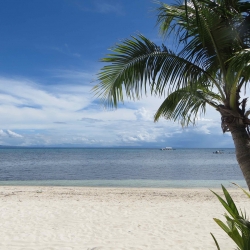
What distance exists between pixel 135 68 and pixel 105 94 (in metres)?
0.58

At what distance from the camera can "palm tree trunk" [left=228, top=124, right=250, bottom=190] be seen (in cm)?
353

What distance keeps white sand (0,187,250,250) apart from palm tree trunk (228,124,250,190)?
2.90 metres

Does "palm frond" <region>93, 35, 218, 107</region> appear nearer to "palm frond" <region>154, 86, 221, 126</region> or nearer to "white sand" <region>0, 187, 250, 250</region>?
"palm frond" <region>154, 86, 221, 126</region>

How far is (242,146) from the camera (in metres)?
3.59

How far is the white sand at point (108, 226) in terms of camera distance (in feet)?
20.0

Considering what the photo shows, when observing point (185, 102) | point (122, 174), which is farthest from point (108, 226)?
point (122, 174)

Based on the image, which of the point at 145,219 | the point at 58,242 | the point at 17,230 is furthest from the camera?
the point at 145,219

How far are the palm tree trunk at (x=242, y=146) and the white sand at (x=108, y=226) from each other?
2.90 meters

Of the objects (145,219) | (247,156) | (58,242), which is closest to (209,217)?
(145,219)

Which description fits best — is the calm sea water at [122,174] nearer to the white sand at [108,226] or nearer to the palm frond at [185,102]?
the white sand at [108,226]

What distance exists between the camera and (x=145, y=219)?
8500 mm

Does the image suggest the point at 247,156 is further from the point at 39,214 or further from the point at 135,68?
the point at 39,214

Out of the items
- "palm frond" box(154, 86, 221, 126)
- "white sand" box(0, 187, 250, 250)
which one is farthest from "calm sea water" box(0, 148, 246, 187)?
"palm frond" box(154, 86, 221, 126)

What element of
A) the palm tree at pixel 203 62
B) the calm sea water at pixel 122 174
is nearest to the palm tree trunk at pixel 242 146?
the palm tree at pixel 203 62
